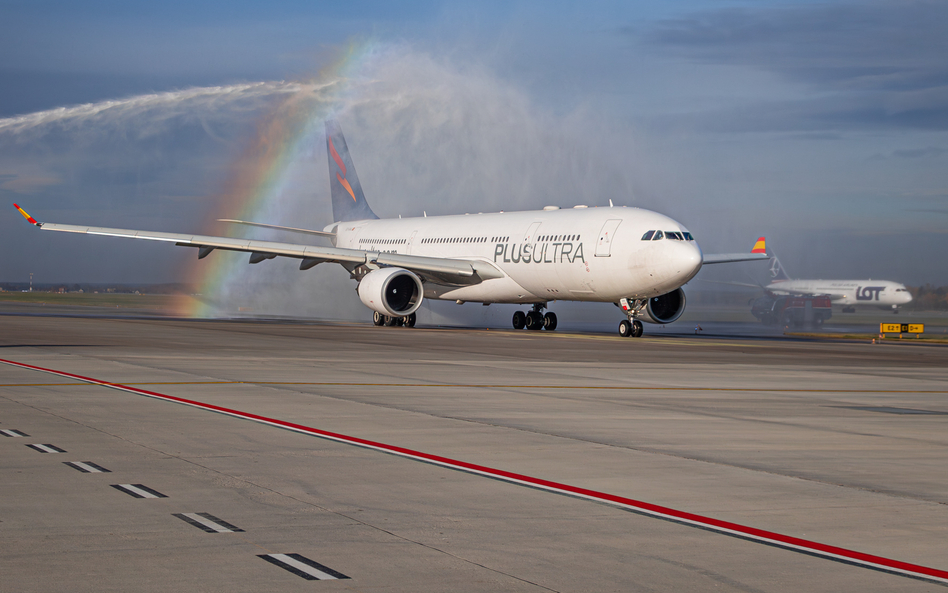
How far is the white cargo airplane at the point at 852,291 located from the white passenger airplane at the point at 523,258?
544 inches

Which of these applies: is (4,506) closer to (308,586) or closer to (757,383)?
(308,586)

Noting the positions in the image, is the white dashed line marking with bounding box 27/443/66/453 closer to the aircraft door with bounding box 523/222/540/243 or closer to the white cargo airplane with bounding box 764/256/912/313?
the aircraft door with bounding box 523/222/540/243

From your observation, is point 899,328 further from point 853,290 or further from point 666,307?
point 853,290

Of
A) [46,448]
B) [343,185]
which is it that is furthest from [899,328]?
[46,448]

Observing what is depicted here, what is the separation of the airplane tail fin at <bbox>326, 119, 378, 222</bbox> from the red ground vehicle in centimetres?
2497

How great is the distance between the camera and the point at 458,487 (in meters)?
8.55

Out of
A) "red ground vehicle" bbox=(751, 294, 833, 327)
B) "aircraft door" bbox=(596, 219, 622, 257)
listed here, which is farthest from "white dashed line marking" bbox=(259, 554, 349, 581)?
"red ground vehicle" bbox=(751, 294, 833, 327)

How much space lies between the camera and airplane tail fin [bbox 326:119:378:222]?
195 feet

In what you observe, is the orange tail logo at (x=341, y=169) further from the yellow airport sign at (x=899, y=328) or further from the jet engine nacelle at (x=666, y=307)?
the yellow airport sign at (x=899, y=328)

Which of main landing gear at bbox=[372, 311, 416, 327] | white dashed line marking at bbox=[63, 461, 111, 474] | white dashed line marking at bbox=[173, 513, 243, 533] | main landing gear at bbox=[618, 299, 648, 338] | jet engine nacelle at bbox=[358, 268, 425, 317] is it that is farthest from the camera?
main landing gear at bbox=[372, 311, 416, 327]

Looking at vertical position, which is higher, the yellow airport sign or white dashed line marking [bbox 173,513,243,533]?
the yellow airport sign

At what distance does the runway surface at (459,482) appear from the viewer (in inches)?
237

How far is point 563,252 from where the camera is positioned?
38.8m

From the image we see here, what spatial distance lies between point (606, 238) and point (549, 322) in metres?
9.67
